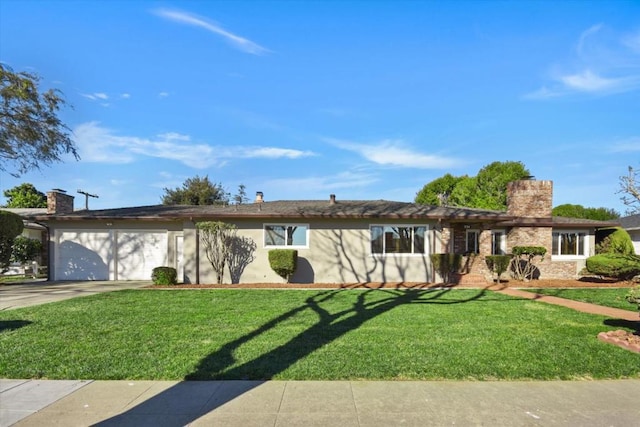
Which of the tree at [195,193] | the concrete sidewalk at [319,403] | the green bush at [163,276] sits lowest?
the green bush at [163,276]

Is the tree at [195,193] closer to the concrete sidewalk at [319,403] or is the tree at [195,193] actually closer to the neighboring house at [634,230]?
the neighboring house at [634,230]

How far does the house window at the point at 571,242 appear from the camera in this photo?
18359 mm

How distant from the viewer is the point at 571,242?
18469mm

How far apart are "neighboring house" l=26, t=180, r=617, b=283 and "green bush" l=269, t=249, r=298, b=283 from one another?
728 mm

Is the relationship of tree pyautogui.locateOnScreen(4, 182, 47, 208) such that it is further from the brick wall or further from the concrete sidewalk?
the concrete sidewalk

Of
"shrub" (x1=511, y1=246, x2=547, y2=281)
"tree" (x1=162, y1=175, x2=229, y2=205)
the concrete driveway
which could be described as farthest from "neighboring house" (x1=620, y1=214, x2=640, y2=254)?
"tree" (x1=162, y1=175, x2=229, y2=205)

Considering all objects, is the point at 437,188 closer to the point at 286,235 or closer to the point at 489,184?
the point at 489,184

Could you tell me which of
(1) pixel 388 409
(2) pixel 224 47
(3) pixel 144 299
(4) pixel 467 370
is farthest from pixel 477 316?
(2) pixel 224 47

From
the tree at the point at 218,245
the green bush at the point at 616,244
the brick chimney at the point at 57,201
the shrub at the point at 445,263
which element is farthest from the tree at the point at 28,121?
the green bush at the point at 616,244

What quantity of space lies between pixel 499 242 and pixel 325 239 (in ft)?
28.9

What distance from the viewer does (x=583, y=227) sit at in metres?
18.2

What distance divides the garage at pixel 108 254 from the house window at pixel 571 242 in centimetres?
1821

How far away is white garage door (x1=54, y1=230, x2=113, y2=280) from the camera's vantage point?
17.1 meters

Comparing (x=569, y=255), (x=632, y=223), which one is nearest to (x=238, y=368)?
(x=569, y=255)
